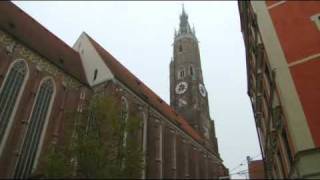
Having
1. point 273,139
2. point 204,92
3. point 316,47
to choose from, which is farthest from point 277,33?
point 204,92

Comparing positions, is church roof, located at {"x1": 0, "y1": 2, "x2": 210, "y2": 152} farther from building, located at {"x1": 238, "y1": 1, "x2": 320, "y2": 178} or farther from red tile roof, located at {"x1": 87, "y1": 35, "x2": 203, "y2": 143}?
building, located at {"x1": 238, "y1": 1, "x2": 320, "y2": 178}

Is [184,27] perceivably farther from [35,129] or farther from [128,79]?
[35,129]

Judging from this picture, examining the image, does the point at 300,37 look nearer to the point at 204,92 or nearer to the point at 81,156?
the point at 81,156

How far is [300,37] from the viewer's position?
11.8 meters

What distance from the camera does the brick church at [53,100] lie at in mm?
18797

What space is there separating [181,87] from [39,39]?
28125mm

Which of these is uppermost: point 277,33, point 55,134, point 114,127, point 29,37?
point 29,37

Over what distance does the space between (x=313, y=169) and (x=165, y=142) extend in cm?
2316

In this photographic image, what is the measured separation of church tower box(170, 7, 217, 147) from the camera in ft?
151

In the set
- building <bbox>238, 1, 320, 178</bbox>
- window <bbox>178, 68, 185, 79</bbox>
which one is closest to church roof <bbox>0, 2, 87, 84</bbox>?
building <bbox>238, 1, 320, 178</bbox>

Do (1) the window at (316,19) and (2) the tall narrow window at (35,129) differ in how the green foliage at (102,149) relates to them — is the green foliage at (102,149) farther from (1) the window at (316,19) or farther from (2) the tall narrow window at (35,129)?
(1) the window at (316,19)

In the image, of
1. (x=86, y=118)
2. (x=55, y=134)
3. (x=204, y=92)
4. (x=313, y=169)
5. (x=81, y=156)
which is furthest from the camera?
(x=204, y=92)

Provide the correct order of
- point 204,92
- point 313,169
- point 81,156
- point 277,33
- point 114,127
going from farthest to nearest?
point 204,92 → point 114,127 → point 81,156 → point 277,33 → point 313,169

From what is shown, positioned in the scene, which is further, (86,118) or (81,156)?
(86,118)
